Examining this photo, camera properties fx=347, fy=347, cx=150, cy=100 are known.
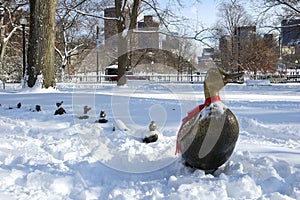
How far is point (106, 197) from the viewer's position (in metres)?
3.02

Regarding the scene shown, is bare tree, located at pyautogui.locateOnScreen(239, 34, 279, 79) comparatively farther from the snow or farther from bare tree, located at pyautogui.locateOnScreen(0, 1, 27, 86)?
the snow

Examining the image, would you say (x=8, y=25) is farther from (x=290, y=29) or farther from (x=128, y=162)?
(x=128, y=162)

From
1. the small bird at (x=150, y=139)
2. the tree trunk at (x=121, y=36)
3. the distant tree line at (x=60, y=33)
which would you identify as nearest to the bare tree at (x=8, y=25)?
the distant tree line at (x=60, y=33)

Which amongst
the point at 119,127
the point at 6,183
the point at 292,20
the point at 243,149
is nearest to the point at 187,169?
the point at 243,149

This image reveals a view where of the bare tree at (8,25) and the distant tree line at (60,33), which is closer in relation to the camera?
Answer: the distant tree line at (60,33)

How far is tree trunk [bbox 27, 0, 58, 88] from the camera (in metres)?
10.6

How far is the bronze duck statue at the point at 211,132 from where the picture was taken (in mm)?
3307

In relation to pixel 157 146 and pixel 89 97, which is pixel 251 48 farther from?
pixel 157 146

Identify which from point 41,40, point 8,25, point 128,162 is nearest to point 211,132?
point 128,162

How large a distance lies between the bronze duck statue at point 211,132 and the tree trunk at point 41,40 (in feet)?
26.9

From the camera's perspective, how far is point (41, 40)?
421 inches

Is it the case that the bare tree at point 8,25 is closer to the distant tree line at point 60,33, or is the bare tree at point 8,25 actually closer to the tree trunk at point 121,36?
the distant tree line at point 60,33

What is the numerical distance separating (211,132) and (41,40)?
A: 8.65 m

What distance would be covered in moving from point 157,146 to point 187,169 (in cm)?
Result: 116
